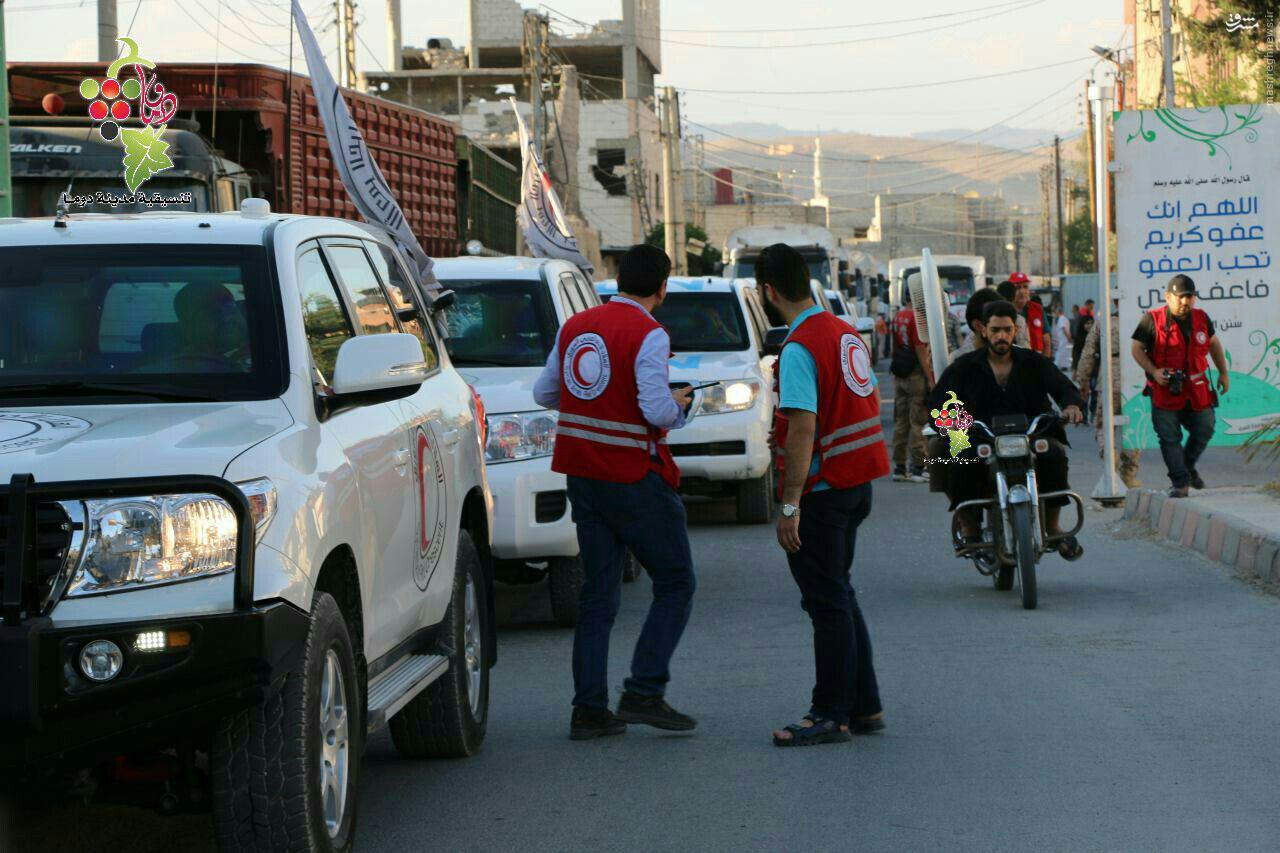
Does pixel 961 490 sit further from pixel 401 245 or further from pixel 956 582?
pixel 401 245

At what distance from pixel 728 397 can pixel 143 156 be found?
17.7ft

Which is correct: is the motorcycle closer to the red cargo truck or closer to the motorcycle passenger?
the motorcycle passenger

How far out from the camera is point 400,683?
5.84 meters

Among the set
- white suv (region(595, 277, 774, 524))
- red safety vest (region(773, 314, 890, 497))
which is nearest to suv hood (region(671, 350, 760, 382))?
white suv (region(595, 277, 774, 524))

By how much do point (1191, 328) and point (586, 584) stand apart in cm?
878

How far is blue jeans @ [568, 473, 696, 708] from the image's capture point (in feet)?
23.2

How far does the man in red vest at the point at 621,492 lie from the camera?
7055 millimetres

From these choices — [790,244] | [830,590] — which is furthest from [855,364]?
[790,244]

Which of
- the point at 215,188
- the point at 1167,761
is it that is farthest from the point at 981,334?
the point at 215,188

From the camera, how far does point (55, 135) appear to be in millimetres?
16812

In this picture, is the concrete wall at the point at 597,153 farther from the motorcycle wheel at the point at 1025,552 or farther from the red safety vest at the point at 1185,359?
the motorcycle wheel at the point at 1025,552

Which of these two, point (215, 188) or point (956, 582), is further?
point (215, 188)

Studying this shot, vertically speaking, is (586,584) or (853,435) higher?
(853,435)

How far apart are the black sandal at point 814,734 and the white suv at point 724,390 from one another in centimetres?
695
